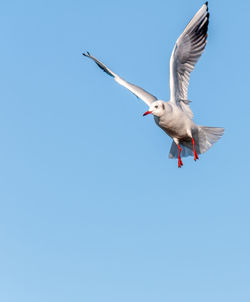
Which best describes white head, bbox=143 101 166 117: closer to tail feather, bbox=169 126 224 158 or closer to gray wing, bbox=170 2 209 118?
gray wing, bbox=170 2 209 118

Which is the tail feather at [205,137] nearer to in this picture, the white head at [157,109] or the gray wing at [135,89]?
the gray wing at [135,89]

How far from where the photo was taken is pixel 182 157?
1352cm

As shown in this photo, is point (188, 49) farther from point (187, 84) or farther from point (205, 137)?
point (205, 137)

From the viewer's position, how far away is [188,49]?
13.3 m

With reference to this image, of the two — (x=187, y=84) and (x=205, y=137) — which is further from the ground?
(x=187, y=84)

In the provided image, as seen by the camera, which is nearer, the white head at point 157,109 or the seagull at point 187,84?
the white head at point 157,109

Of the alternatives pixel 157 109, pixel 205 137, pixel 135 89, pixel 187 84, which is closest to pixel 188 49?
pixel 187 84

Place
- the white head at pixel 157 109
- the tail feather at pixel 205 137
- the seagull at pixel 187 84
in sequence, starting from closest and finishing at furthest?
the white head at pixel 157 109 < the seagull at pixel 187 84 < the tail feather at pixel 205 137

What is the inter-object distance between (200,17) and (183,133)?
8.85 ft

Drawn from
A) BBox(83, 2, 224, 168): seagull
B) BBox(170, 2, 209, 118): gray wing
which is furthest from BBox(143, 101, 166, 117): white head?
BBox(170, 2, 209, 118): gray wing

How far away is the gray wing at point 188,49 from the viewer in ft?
43.3

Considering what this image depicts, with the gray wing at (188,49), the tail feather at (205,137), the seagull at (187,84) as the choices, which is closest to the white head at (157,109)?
the seagull at (187,84)

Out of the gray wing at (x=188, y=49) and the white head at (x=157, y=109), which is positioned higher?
the gray wing at (x=188, y=49)

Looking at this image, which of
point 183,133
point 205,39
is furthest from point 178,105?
point 205,39
